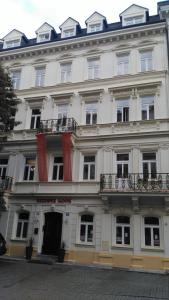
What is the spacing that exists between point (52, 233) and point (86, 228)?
7.30 ft

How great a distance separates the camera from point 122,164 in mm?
15594

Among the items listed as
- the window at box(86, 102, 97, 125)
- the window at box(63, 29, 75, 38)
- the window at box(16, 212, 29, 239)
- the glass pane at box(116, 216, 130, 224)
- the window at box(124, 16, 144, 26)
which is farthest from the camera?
the window at box(63, 29, 75, 38)

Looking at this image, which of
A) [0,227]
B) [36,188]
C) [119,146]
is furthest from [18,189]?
[119,146]

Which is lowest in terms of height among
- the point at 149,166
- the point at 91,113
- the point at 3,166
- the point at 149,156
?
the point at 149,166

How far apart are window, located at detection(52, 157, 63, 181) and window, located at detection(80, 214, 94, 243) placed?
2.99 metres

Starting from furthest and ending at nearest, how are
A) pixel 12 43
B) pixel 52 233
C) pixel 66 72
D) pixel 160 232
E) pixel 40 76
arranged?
pixel 12 43 → pixel 40 76 → pixel 66 72 → pixel 52 233 → pixel 160 232

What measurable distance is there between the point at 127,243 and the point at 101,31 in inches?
573

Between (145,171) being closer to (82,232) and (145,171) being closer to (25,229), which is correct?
(82,232)

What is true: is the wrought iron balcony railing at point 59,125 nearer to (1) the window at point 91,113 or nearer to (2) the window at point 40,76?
(1) the window at point 91,113

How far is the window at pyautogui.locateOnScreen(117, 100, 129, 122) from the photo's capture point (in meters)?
16.5

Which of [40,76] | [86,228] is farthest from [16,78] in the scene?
[86,228]

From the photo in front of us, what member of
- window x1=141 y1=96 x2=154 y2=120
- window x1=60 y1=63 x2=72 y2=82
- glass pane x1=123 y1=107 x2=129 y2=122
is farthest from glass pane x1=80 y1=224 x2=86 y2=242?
window x1=60 y1=63 x2=72 y2=82

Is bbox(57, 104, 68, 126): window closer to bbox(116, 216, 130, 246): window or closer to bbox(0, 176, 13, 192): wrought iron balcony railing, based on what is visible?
bbox(0, 176, 13, 192): wrought iron balcony railing

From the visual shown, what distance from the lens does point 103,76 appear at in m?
17.9
